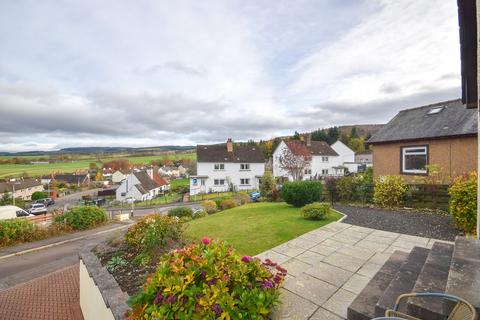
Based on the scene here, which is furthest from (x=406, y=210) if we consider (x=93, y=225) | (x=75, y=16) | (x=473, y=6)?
(x=93, y=225)

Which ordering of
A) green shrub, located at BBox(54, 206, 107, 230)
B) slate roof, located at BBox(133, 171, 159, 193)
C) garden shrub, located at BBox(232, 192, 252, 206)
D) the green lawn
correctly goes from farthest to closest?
slate roof, located at BBox(133, 171, 159, 193) < garden shrub, located at BBox(232, 192, 252, 206) < green shrub, located at BBox(54, 206, 107, 230) < the green lawn

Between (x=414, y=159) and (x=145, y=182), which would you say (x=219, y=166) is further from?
(x=414, y=159)

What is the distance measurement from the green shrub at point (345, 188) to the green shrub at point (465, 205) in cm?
512

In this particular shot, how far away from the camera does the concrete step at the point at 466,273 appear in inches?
74.3

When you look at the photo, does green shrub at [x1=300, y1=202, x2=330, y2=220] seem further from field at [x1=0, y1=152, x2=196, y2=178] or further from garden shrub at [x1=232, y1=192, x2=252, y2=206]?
field at [x1=0, y1=152, x2=196, y2=178]

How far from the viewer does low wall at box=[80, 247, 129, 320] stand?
2859 mm

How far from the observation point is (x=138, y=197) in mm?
41406

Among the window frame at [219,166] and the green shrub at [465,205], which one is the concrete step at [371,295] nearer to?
the green shrub at [465,205]

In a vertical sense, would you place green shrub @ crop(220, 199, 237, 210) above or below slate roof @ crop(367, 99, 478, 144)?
below

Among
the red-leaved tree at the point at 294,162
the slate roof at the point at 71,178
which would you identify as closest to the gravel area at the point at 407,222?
the red-leaved tree at the point at 294,162

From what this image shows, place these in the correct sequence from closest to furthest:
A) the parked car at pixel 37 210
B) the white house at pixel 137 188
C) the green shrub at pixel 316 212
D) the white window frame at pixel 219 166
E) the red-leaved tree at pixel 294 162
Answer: the green shrub at pixel 316 212 → the red-leaved tree at pixel 294 162 → the parked car at pixel 37 210 → the white window frame at pixel 219 166 → the white house at pixel 137 188

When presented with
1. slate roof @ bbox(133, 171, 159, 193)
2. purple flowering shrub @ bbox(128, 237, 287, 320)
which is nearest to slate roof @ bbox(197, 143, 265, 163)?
slate roof @ bbox(133, 171, 159, 193)

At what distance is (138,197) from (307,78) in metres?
38.3

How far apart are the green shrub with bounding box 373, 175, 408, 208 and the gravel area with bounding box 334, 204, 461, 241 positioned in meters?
0.76
